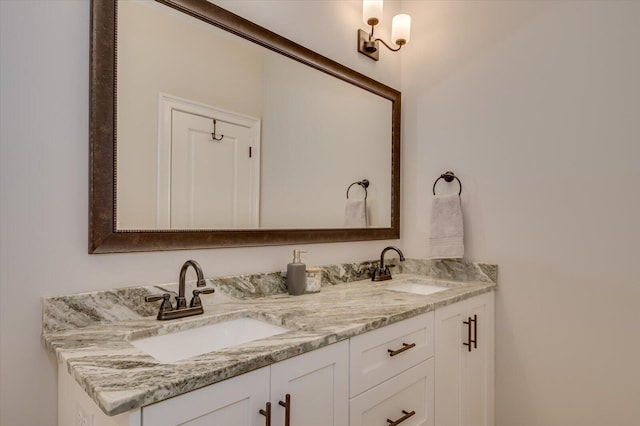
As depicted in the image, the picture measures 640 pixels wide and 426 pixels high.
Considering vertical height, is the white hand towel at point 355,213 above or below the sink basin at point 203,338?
above

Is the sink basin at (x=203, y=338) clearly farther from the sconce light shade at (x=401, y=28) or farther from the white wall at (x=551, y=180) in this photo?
the sconce light shade at (x=401, y=28)

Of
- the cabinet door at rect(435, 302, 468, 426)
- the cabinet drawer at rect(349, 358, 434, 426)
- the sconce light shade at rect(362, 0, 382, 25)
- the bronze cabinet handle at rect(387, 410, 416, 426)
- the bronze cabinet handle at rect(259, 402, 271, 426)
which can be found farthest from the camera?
the sconce light shade at rect(362, 0, 382, 25)

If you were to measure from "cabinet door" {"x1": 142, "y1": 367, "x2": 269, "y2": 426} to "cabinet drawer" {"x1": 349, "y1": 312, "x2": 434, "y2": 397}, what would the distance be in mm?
343

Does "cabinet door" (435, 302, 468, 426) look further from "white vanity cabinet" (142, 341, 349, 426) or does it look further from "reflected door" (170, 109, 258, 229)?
"reflected door" (170, 109, 258, 229)

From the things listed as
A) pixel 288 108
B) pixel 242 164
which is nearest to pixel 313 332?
pixel 242 164

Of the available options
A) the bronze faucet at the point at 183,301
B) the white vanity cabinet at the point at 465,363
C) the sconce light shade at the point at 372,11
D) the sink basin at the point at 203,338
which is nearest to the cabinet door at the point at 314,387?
the sink basin at the point at 203,338

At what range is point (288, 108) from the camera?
5.46 feet

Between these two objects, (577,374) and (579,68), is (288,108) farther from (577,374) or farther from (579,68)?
(577,374)

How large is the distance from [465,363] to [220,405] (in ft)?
4.15

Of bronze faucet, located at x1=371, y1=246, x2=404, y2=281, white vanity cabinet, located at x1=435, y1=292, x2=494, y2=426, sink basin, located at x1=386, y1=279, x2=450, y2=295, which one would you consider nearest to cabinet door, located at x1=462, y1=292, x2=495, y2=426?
white vanity cabinet, located at x1=435, y1=292, x2=494, y2=426

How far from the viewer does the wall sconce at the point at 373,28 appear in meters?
1.87

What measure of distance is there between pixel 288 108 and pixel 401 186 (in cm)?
95

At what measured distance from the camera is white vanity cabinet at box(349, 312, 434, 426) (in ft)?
3.76

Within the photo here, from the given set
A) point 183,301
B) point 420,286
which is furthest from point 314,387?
point 420,286
